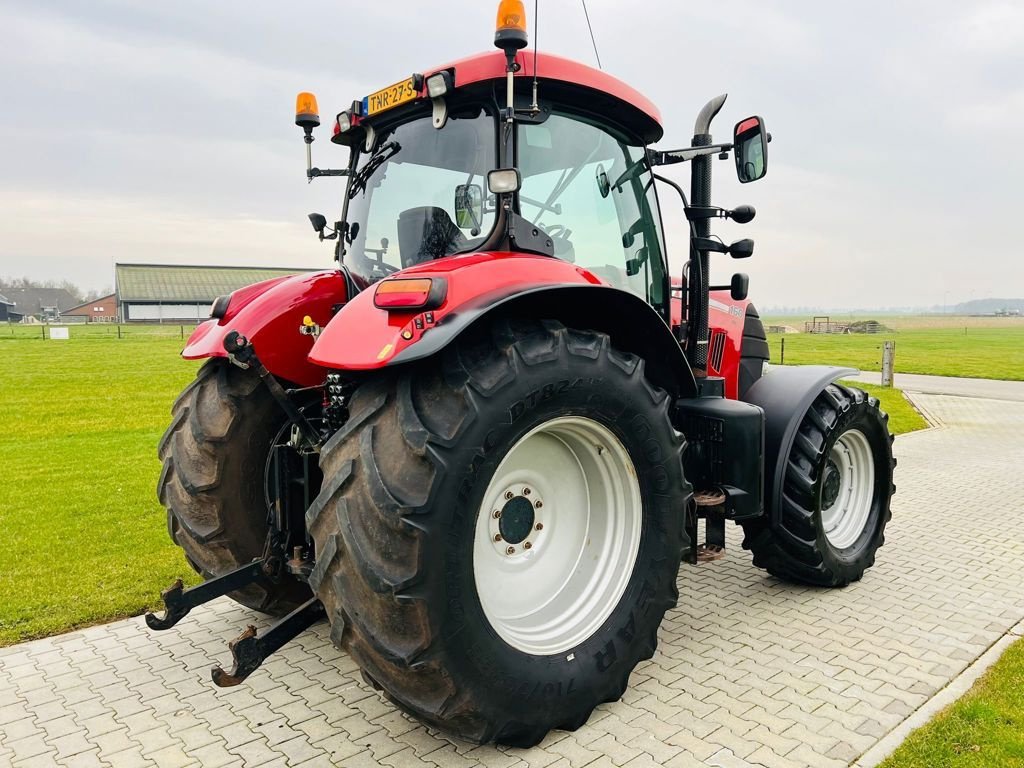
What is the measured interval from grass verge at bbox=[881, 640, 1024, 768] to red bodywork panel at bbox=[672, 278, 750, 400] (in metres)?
2.01

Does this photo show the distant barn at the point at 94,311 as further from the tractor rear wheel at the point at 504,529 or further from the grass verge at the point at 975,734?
the grass verge at the point at 975,734

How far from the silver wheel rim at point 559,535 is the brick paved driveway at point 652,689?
0.44m

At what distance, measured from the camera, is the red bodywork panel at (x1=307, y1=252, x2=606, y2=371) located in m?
2.49

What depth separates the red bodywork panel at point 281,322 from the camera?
11.5ft

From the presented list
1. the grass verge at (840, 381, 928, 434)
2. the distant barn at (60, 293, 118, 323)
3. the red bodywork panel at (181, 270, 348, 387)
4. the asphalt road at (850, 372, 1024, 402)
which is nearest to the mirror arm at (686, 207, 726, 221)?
the red bodywork panel at (181, 270, 348, 387)

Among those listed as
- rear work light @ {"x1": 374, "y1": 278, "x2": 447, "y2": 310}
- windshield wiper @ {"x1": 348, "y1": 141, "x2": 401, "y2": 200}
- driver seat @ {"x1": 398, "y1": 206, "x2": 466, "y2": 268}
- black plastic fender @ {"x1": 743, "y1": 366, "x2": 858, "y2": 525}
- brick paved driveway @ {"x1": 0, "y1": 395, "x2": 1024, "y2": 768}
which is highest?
windshield wiper @ {"x1": 348, "y1": 141, "x2": 401, "y2": 200}

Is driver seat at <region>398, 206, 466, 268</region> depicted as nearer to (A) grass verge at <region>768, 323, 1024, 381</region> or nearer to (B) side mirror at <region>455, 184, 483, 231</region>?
(B) side mirror at <region>455, 184, 483, 231</region>

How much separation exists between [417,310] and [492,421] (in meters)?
0.46

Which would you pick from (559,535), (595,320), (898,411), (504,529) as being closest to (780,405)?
(595,320)

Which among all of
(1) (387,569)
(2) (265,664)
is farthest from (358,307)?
(2) (265,664)

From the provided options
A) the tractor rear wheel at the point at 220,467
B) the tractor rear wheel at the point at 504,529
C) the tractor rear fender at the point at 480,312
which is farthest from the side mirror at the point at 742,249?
the tractor rear wheel at the point at 220,467

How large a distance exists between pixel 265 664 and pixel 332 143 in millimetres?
2685

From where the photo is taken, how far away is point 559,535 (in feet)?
10.7

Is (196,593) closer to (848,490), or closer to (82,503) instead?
(848,490)
